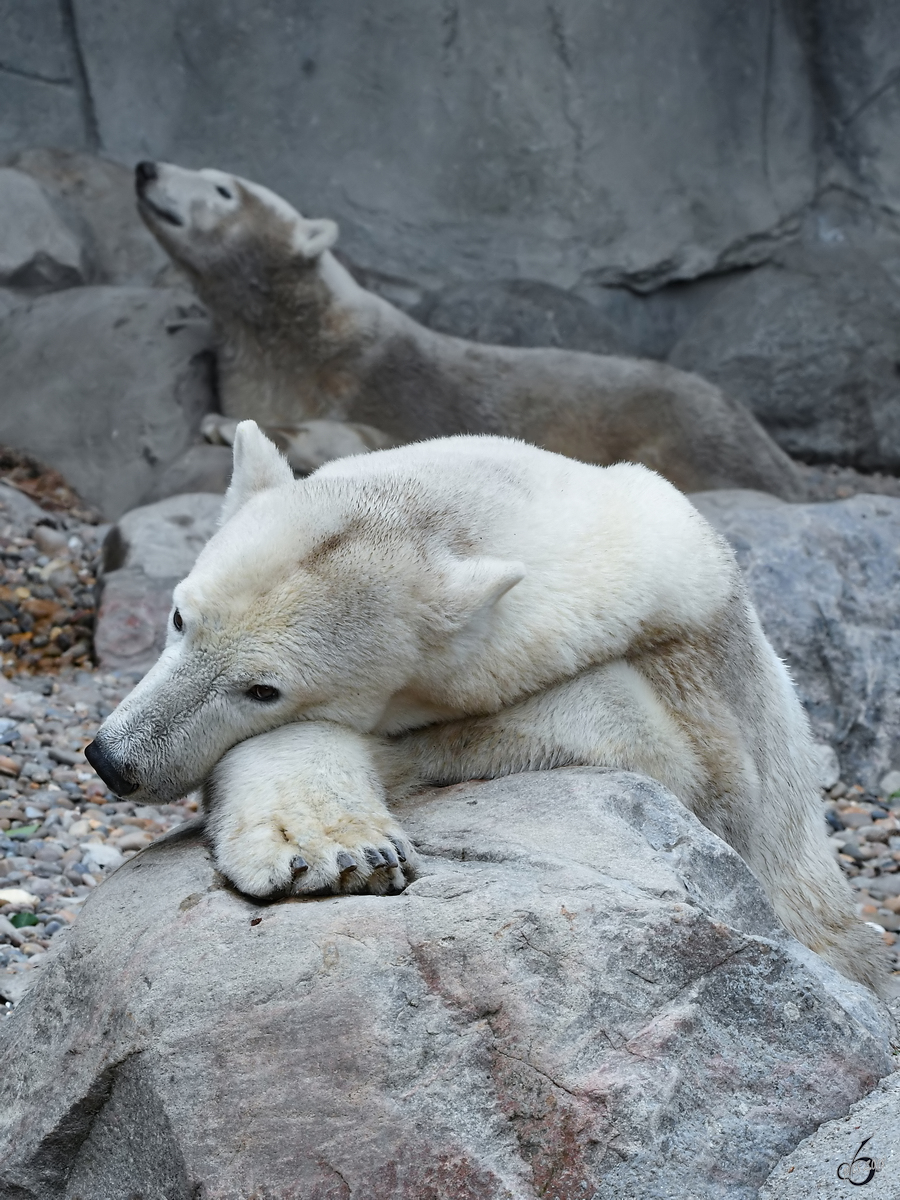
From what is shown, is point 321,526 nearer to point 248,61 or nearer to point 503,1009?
point 503,1009

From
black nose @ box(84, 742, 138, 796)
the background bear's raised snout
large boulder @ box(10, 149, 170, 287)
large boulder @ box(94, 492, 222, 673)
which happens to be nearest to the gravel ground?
large boulder @ box(94, 492, 222, 673)

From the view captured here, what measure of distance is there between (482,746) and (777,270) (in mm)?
8021

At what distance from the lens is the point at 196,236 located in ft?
24.1

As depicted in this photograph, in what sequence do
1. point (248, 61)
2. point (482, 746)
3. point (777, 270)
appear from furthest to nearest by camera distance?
point (777, 270), point (248, 61), point (482, 746)

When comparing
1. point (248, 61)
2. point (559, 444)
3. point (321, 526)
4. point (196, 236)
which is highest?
point (321, 526)

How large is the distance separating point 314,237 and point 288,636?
5459 millimetres

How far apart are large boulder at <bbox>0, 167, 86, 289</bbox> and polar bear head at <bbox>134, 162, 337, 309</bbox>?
161cm

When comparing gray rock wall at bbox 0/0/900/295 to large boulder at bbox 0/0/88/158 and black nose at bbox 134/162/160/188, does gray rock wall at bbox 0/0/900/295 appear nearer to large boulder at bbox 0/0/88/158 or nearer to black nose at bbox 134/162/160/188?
large boulder at bbox 0/0/88/158

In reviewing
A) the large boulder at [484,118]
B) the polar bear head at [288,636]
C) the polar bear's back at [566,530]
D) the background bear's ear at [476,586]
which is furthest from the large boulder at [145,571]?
the large boulder at [484,118]

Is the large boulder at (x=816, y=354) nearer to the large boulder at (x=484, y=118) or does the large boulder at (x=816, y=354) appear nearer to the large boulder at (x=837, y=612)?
the large boulder at (x=484, y=118)

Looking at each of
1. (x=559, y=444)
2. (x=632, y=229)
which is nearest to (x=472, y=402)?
(x=559, y=444)

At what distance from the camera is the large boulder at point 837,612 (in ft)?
15.9

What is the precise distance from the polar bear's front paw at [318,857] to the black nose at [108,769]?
252mm

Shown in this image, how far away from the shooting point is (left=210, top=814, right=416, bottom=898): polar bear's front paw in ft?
6.95
